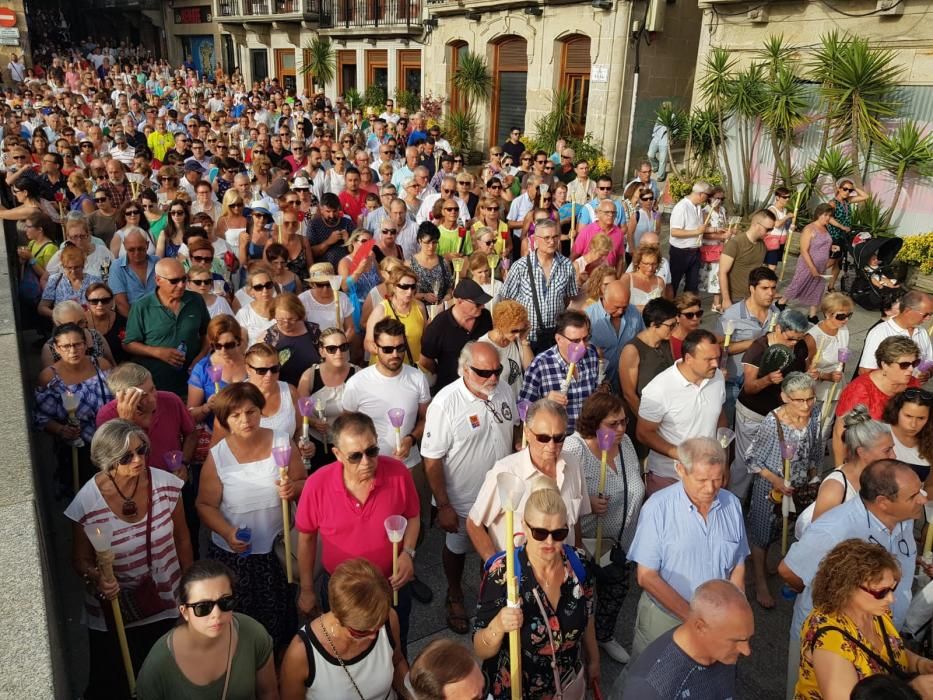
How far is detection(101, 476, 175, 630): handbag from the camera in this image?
3.21 metres

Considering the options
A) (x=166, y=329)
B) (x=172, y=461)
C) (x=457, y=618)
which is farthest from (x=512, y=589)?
(x=166, y=329)

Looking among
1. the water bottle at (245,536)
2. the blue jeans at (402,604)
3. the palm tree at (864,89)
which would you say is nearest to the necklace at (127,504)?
the water bottle at (245,536)

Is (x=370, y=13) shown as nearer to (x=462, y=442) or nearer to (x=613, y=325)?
(x=613, y=325)

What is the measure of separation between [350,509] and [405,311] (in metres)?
2.26

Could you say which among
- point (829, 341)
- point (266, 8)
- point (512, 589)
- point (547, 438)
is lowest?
point (829, 341)

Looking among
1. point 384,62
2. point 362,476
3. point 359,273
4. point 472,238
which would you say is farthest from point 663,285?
point 384,62

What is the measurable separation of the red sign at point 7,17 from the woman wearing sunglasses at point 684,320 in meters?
32.4

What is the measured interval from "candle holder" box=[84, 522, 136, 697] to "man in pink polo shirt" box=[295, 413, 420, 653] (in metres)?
0.77

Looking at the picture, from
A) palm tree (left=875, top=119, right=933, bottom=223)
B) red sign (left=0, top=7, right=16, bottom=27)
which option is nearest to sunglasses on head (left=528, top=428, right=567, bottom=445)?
palm tree (left=875, top=119, right=933, bottom=223)

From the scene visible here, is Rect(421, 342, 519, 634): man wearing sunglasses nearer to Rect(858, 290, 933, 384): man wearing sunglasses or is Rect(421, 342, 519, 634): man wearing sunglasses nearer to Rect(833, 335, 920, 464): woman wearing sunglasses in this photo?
Rect(833, 335, 920, 464): woman wearing sunglasses

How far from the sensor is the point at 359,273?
6.48 metres

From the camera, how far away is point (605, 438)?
367 centimetres

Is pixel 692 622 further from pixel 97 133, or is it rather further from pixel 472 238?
pixel 97 133

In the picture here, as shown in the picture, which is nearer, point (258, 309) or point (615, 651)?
point (615, 651)
